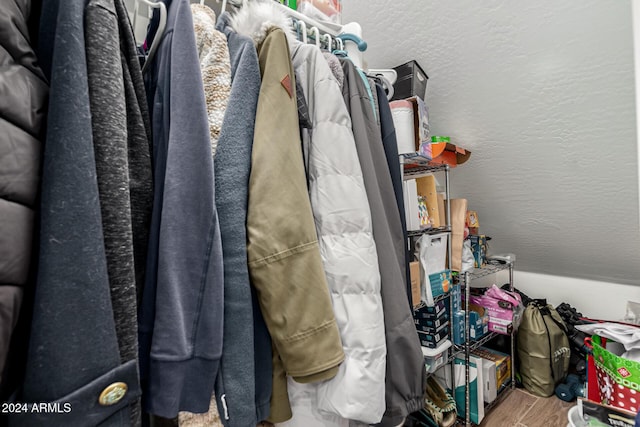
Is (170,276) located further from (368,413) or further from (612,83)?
(612,83)

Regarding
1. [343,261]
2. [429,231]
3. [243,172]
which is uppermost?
[243,172]

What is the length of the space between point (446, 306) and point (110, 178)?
168cm

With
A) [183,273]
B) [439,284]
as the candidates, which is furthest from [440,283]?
[183,273]

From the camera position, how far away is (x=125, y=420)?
13.9 inches

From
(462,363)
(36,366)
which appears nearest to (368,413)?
(36,366)

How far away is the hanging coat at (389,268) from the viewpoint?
0.64 metres

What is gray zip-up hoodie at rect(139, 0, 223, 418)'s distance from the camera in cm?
42

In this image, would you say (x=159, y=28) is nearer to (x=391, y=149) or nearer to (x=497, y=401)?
(x=391, y=149)

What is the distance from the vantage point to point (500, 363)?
197cm

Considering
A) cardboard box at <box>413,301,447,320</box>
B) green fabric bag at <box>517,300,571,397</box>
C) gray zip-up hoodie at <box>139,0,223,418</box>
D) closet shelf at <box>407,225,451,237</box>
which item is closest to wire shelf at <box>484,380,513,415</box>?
green fabric bag at <box>517,300,571,397</box>

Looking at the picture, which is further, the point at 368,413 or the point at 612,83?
the point at 612,83

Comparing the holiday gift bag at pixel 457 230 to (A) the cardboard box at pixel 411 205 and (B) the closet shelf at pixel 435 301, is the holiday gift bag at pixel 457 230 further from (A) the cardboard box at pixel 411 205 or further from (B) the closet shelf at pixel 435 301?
(A) the cardboard box at pixel 411 205

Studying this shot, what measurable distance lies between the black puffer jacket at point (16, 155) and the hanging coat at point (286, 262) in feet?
0.92

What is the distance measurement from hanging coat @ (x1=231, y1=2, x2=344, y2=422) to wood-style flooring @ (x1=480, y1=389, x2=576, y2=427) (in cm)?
184
